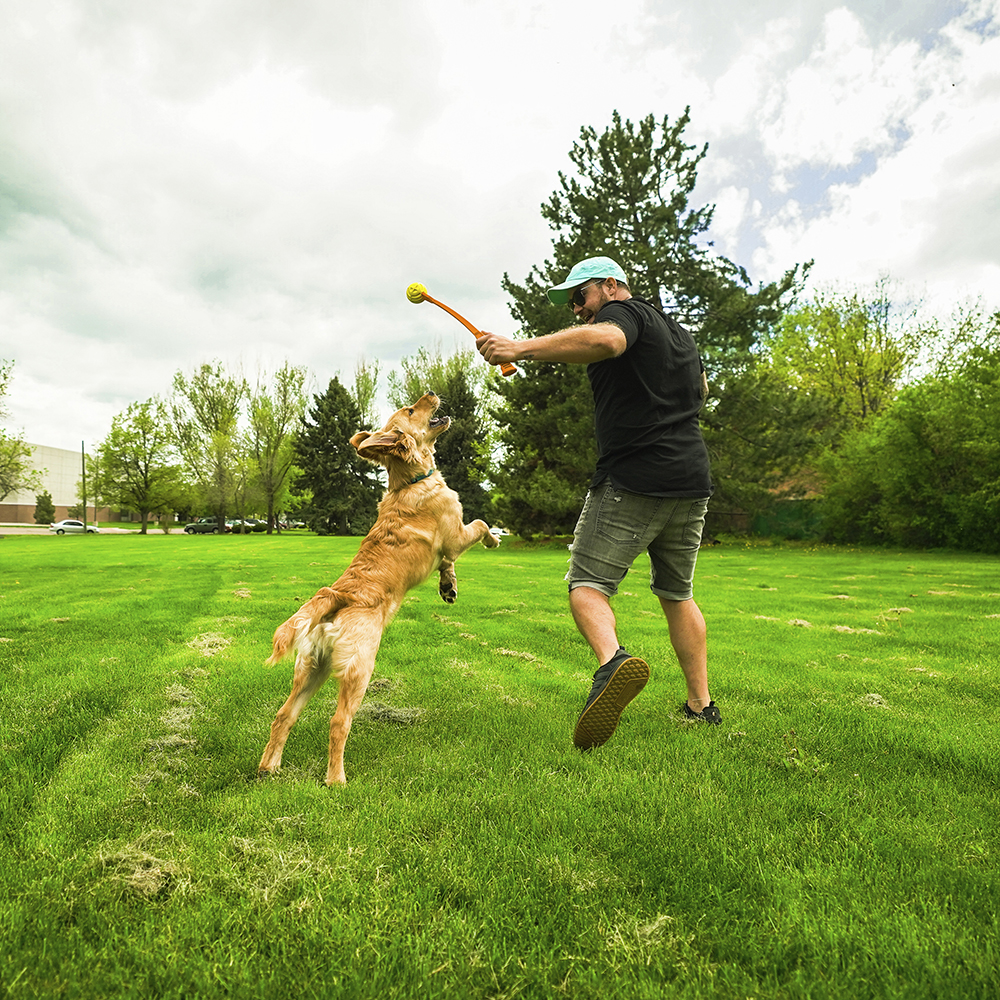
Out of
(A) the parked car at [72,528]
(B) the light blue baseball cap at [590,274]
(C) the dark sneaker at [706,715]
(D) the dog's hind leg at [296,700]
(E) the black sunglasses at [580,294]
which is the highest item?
(B) the light blue baseball cap at [590,274]

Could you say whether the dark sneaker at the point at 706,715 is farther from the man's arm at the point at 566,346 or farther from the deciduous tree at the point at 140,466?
the deciduous tree at the point at 140,466

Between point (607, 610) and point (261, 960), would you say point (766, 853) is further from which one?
point (261, 960)

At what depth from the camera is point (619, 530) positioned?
3.54 meters

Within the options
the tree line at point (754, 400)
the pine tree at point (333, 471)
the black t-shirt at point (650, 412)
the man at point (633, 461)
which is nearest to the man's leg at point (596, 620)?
the man at point (633, 461)

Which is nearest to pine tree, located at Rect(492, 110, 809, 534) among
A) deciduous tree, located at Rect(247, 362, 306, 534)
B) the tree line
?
the tree line

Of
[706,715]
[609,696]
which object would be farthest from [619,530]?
[706,715]

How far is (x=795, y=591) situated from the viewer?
10.7 meters

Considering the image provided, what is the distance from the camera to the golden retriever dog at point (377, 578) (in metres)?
3.14

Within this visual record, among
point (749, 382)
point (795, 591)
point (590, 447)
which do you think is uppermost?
point (749, 382)

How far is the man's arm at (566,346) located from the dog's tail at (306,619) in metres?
1.56

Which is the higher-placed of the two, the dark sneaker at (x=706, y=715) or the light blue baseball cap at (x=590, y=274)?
the light blue baseball cap at (x=590, y=274)

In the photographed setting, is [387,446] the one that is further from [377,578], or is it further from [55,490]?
[55,490]

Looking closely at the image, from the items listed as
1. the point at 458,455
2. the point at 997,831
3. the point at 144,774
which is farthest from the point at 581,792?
the point at 458,455

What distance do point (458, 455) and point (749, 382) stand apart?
723 inches
